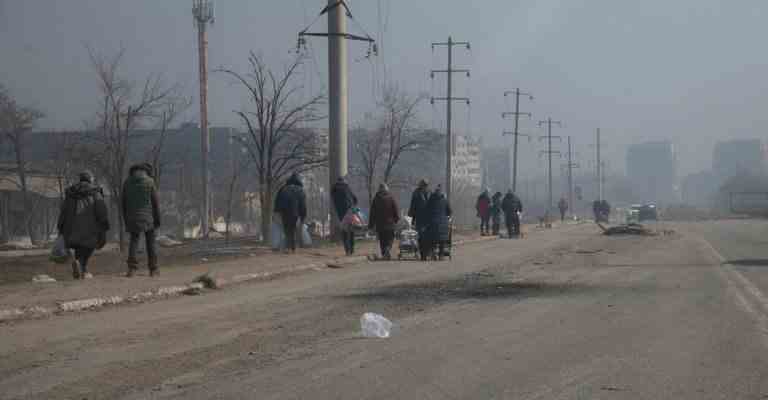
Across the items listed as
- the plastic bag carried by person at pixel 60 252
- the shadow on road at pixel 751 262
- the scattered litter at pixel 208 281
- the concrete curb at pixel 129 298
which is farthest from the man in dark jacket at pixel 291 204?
the shadow on road at pixel 751 262

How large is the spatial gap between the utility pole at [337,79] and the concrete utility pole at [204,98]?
15.8 meters

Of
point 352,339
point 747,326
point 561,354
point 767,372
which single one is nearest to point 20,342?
point 352,339

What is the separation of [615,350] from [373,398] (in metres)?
2.98

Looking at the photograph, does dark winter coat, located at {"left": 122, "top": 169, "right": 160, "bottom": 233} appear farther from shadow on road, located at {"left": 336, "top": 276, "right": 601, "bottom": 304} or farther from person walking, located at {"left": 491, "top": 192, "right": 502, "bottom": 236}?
person walking, located at {"left": 491, "top": 192, "right": 502, "bottom": 236}

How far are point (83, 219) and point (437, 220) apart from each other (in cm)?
874

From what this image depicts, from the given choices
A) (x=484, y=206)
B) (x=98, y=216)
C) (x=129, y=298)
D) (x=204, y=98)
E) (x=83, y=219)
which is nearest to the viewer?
(x=129, y=298)

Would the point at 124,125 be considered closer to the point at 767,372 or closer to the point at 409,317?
the point at 409,317

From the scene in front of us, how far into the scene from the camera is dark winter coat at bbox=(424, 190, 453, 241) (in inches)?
822

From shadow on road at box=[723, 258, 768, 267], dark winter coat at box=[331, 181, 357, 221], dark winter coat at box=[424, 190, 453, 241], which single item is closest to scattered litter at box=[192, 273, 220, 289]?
dark winter coat at box=[424, 190, 453, 241]

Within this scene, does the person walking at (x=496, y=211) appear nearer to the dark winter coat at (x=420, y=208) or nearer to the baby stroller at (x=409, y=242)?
the baby stroller at (x=409, y=242)

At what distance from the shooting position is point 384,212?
21.3 meters

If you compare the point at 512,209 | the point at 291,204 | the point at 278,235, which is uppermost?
the point at 291,204

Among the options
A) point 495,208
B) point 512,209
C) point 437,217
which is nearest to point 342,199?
point 437,217

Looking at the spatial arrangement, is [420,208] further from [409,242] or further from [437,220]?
[409,242]
